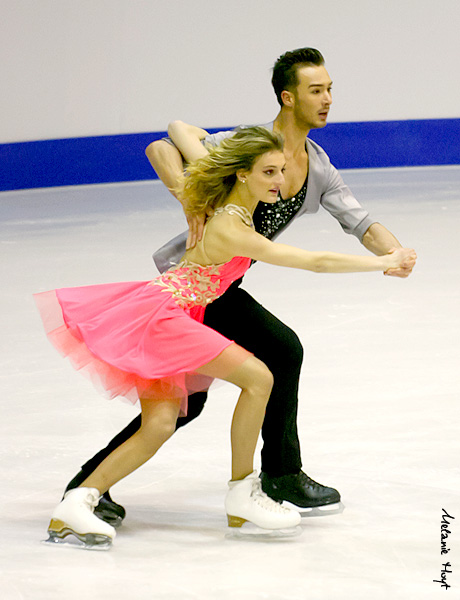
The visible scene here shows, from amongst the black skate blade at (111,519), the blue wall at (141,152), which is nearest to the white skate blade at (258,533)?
the black skate blade at (111,519)

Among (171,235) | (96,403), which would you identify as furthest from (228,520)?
(171,235)

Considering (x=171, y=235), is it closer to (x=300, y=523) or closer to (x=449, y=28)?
(x=300, y=523)

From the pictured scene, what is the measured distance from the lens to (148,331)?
2574mm

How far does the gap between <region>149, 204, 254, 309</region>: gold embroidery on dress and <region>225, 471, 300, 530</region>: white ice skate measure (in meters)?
0.48

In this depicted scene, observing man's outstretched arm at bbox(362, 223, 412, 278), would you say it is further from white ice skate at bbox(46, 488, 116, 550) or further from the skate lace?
white ice skate at bbox(46, 488, 116, 550)

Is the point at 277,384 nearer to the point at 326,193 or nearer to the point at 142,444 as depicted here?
the point at 142,444

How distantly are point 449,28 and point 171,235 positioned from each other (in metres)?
6.29

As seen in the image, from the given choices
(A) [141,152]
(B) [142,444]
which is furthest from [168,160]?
(A) [141,152]

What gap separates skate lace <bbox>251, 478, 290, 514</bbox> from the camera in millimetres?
2609

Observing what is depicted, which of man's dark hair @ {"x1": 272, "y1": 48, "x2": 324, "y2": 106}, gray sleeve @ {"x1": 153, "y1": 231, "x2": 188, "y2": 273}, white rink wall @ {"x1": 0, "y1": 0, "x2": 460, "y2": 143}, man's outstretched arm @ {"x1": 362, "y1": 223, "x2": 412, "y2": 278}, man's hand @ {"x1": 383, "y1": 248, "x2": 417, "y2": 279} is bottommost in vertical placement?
man's hand @ {"x1": 383, "y1": 248, "x2": 417, "y2": 279}

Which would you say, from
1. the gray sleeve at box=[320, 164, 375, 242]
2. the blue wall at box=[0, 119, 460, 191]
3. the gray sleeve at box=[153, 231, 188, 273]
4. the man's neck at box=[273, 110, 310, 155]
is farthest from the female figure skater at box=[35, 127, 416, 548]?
the blue wall at box=[0, 119, 460, 191]

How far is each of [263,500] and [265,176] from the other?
0.85 meters

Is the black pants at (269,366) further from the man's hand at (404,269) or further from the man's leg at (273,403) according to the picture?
the man's hand at (404,269)

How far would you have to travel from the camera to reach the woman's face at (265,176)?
263 cm
